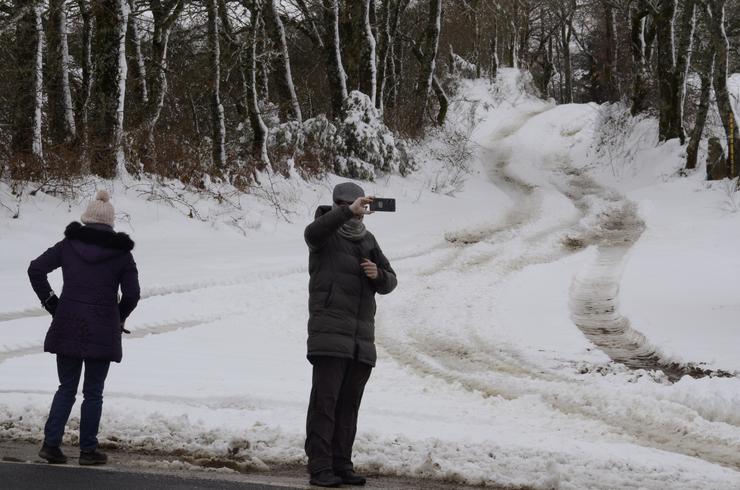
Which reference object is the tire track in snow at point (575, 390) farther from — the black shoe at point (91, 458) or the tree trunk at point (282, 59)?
Result: the tree trunk at point (282, 59)

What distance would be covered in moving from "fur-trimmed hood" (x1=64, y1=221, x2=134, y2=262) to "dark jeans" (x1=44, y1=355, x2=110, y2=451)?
66cm

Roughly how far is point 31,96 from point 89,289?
40.2 ft

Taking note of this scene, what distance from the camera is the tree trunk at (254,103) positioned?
21453 millimetres

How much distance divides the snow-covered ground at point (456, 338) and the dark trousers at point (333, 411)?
510 mm

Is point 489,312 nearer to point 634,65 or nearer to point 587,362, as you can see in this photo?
point 587,362

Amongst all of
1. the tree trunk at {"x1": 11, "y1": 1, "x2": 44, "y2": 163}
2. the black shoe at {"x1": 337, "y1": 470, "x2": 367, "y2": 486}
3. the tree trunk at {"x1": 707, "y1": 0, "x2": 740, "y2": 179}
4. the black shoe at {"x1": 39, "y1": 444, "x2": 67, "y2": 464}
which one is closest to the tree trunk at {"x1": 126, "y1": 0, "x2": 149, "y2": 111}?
the tree trunk at {"x1": 11, "y1": 1, "x2": 44, "y2": 163}

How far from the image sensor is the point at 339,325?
5.41 metres

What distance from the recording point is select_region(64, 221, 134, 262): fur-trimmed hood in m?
5.84

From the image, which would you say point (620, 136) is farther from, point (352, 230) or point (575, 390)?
point (352, 230)

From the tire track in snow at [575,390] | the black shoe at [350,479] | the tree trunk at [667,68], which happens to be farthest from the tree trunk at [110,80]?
the tree trunk at [667,68]

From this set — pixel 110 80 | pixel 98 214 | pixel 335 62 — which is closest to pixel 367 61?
pixel 335 62

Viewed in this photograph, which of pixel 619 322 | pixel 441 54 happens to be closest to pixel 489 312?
pixel 619 322

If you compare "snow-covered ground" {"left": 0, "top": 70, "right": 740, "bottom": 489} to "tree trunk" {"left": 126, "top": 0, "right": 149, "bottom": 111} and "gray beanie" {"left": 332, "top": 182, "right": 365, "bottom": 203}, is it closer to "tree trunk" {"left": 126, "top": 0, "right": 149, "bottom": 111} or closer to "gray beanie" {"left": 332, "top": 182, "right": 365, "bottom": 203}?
"gray beanie" {"left": 332, "top": 182, "right": 365, "bottom": 203}

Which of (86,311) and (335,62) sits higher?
(335,62)
